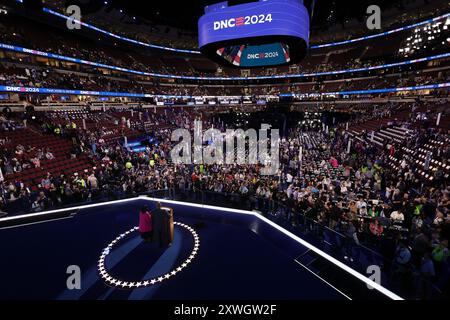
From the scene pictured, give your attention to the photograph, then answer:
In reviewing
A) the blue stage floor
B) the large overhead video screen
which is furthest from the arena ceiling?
the blue stage floor

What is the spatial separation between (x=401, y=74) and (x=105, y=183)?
41176mm

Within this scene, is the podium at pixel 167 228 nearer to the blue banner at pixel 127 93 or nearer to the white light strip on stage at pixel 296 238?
the white light strip on stage at pixel 296 238

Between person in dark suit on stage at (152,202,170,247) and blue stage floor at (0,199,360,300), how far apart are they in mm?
247

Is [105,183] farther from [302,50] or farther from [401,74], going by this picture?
[401,74]

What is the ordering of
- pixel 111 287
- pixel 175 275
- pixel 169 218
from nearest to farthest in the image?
1. pixel 111 287
2. pixel 175 275
3. pixel 169 218

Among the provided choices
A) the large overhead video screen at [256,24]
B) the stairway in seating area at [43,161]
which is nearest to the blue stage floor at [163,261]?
the large overhead video screen at [256,24]

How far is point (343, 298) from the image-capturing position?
427 cm

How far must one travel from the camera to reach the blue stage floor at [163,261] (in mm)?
4480

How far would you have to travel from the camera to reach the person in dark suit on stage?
19.2 feet

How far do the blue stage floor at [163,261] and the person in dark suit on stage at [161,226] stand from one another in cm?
25

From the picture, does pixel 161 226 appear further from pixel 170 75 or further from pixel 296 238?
pixel 170 75

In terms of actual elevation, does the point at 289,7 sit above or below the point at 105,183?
above

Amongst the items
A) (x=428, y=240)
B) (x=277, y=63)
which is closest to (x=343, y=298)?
(x=428, y=240)

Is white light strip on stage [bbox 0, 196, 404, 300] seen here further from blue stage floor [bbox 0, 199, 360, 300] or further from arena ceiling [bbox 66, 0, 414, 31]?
arena ceiling [bbox 66, 0, 414, 31]
